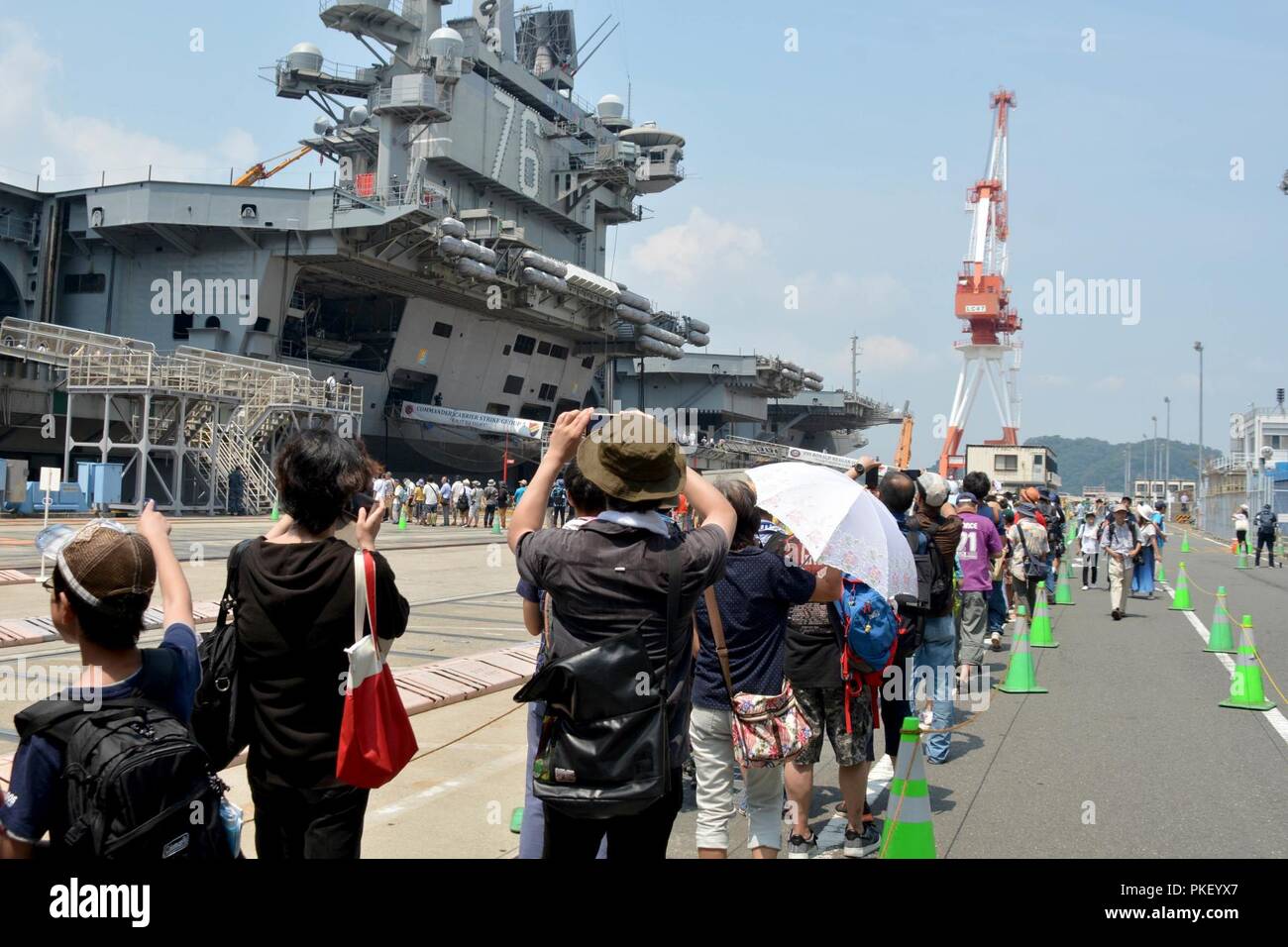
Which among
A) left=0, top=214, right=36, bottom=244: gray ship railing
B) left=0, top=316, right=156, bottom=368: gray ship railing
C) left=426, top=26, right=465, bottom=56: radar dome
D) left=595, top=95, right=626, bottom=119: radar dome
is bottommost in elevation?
left=0, top=316, right=156, bottom=368: gray ship railing

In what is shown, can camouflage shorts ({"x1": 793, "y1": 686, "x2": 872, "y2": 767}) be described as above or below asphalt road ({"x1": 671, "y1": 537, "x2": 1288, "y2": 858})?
above

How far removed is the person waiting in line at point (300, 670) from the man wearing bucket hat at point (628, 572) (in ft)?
1.85

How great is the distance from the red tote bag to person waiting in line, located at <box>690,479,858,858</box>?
1.53 metres

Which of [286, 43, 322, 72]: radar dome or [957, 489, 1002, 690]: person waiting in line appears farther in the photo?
[286, 43, 322, 72]: radar dome

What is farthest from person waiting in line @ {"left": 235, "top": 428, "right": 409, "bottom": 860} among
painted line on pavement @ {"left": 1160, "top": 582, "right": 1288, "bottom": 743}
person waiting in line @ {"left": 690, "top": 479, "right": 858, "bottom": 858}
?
painted line on pavement @ {"left": 1160, "top": 582, "right": 1288, "bottom": 743}

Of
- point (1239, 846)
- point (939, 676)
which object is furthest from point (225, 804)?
point (939, 676)

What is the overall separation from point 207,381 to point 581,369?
30083mm

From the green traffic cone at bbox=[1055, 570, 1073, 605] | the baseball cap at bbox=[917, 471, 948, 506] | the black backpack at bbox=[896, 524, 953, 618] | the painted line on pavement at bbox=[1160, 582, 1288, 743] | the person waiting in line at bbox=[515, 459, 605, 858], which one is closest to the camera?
the person waiting in line at bbox=[515, 459, 605, 858]

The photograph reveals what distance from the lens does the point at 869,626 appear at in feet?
18.1

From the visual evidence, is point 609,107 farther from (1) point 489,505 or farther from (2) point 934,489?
(2) point 934,489

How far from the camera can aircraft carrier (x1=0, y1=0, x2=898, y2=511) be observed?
3319cm

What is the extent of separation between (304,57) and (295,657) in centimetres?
4463

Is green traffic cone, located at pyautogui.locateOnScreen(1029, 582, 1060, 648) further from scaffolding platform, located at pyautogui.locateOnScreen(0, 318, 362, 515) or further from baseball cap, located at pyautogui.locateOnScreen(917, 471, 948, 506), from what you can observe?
scaffolding platform, located at pyautogui.locateOnScreen(0, 318, 362, 515)

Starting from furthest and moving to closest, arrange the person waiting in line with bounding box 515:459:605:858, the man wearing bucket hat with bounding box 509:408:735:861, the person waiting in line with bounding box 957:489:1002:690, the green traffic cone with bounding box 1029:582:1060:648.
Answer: the green traffic cone with bounding box 1029:582:1060:648, the person waiting in line with bounding box 957:489:1002:690, the person waiting in line with bounding box 515:459:605:858, the man wearing bucket hat with bounding box 509:408:735:861
